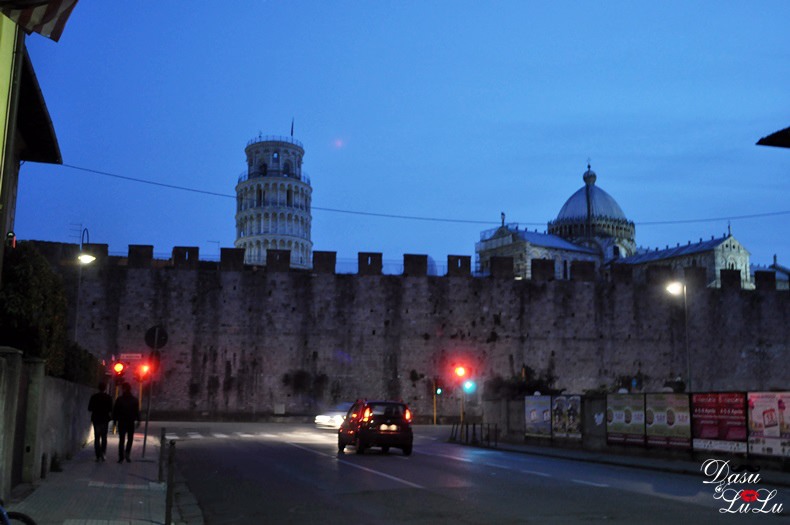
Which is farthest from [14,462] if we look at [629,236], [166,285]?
[629,236]

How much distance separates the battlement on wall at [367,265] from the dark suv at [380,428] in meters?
27.6

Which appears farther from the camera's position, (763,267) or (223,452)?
(763,267)

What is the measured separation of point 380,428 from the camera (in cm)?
2067

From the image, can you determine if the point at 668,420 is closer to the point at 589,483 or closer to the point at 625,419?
the point at 625,419

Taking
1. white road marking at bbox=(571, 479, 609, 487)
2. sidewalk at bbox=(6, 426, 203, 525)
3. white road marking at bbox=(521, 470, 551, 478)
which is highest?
white road marking at bbox=(571, 479, 609, 487)

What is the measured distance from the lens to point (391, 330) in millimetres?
49469

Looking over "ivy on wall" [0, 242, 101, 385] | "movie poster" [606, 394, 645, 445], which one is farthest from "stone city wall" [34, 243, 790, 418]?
"ivy on wall" [0, 242, 101, 385]

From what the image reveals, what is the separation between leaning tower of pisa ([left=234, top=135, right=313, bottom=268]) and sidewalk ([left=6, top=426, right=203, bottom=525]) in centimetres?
9840

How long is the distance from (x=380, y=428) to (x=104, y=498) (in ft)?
Result: 32.6

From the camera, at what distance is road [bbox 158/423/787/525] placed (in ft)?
32.9

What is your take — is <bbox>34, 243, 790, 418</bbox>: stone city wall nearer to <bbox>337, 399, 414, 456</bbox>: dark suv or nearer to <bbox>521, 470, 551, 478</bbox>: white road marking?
<bbox>337, 399, 414, 456</bbox>: dark suv

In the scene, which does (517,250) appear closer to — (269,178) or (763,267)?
(269,178)

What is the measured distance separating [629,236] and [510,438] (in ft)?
315

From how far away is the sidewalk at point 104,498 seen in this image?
31.7 ft
